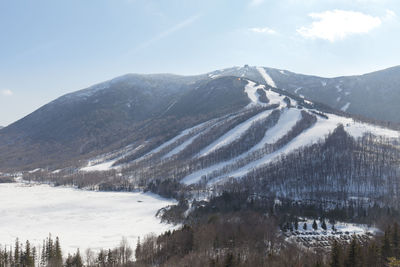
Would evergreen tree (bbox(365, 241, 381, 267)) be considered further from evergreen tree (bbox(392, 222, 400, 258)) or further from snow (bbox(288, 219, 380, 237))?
snow (bbox(288, 219, 380, 237))

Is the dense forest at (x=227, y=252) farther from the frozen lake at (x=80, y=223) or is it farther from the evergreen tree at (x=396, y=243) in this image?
the frozen lake at (x=80, y=223)

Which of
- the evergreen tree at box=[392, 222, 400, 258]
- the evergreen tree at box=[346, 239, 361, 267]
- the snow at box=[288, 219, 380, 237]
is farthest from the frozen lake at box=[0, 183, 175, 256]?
the evergreen tree at box=[392, 222, 400, 258]

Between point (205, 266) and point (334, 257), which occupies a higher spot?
point (334, 257)

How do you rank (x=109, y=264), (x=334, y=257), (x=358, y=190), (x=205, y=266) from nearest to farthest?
(x=334, y=257) < (x=205, y=266) < (x=109, y=264) < (x=358, y=190)

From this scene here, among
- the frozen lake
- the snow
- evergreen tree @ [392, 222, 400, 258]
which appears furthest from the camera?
the frozen lake

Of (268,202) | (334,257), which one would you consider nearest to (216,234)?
(334,257)

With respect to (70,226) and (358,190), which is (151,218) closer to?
(70,226)

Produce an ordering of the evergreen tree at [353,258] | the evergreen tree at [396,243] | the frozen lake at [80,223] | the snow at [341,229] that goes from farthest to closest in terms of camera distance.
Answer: the frozen lake at [80,223]
the snow at [341,229]
the evergreen tree at [396,243]
the evergreen tree at [353,258]

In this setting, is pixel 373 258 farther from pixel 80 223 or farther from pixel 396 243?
pixel 80 223

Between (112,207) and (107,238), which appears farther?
(112,207)

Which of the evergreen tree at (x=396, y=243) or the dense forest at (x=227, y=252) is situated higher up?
the evergreen tree at (x=396, y=243)

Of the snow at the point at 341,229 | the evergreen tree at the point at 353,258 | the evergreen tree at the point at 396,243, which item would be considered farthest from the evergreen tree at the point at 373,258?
the snow at the point at 341,229
